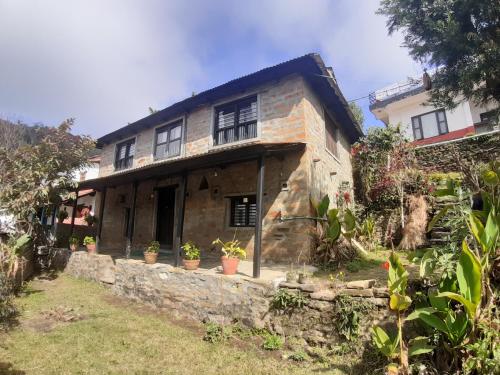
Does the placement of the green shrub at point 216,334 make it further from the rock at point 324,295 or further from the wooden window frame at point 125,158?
the wooden window frame at point 125,158

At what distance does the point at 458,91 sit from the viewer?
7.28 m

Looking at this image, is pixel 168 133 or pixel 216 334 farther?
pixel 168 133

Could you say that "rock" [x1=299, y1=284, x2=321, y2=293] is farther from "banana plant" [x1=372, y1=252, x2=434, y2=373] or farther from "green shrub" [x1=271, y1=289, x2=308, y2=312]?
"banana plant" [x1=372, y1=252, x2=434, y2=373]

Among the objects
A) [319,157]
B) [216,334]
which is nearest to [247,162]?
[319,157]

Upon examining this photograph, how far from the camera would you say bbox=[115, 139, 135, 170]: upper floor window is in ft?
48.3

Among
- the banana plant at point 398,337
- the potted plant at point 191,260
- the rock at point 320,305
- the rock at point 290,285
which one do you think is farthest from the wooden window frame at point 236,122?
the banana plant at point 398,337

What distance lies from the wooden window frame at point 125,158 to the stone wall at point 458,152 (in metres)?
13.9

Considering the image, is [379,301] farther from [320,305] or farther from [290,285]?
[290,285]

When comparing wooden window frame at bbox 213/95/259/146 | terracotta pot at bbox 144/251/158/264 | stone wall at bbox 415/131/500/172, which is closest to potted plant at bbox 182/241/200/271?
terracotta pot at bbox 144/251/158/264

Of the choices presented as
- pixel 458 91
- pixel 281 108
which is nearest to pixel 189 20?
pixel 281 108

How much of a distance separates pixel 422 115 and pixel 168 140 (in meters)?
17.0

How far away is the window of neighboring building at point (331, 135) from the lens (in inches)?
446

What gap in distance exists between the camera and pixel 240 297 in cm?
607

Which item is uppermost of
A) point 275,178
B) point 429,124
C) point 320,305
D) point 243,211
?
point 429,124
